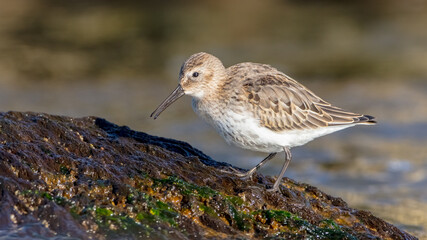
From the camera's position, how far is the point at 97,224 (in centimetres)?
493

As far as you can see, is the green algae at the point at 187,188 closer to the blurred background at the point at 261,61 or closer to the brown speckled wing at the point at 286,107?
the brown speckled wing at the point at 286,107

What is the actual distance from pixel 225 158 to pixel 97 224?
664cm

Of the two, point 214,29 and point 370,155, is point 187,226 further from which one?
point 214,29

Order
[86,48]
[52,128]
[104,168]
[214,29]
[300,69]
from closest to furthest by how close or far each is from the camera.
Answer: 1. [104,168]
2. [52,128]
3. [300,69]
4. [86,48]
5. [214,29]

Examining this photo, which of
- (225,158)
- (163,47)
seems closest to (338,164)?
(225,158)

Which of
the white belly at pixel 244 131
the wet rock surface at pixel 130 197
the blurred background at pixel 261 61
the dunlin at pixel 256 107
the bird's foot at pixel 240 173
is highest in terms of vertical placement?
the blurred background at pixel 261 61

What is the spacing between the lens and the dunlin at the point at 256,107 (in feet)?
21.8

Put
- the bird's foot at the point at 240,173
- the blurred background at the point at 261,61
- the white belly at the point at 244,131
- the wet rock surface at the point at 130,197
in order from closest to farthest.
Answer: the wet rock surface at the point at 130,197
the bird's foot at the point at 240,173
the white belly at the point at 244,131
the blurred background at the point at 261,61

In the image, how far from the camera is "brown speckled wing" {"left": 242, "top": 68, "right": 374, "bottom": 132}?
680cm

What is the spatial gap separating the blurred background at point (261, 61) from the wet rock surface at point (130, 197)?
313cm

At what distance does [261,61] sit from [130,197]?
1217 cm

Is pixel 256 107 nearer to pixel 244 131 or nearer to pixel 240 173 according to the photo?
pixel 244 131

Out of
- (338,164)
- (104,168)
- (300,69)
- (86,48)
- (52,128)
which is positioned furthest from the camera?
(86,48)

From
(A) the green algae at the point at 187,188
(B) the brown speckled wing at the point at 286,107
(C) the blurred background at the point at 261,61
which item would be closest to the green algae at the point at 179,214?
(A) the green algae at the point at 187,188
